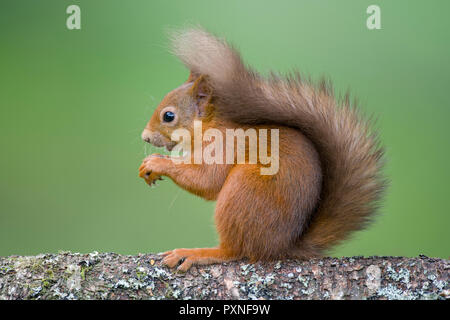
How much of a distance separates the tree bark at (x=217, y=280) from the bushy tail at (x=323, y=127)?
0.20 meters

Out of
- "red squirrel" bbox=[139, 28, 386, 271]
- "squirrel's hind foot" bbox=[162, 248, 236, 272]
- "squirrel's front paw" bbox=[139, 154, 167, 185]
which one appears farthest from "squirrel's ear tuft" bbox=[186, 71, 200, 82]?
"squirrel's hind foot" bbox=[162, 248, 236, 272]

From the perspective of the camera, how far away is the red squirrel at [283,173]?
1759mm

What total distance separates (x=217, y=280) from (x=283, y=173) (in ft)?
1.53

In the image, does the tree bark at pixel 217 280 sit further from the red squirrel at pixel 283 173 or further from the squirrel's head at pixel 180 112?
the squirrel's head at pixel 180 112

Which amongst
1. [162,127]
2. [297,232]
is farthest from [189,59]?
[297,232]

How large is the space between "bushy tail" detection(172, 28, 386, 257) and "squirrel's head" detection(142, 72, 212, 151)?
15 cm

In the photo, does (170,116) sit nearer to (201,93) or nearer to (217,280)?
(201,93)

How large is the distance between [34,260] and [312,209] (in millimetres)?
1055

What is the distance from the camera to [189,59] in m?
2.02

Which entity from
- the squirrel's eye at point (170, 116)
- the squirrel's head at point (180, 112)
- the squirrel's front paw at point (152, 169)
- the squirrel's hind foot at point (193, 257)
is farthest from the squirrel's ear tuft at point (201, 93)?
the squirrel's hind foot at point (193, 257)

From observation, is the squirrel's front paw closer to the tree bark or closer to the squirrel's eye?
the squirrel's eye

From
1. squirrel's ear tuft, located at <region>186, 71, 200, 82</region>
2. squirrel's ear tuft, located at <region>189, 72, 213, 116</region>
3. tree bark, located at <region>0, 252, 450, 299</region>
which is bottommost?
tree bark, located at <region>0, 252, 450, 299</region>

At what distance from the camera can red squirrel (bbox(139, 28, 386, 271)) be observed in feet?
5.77

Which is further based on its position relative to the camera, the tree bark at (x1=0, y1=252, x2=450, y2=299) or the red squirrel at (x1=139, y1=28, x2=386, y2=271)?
the red squirrel at (x1=139, y1=28, x2=386, y2=271)
